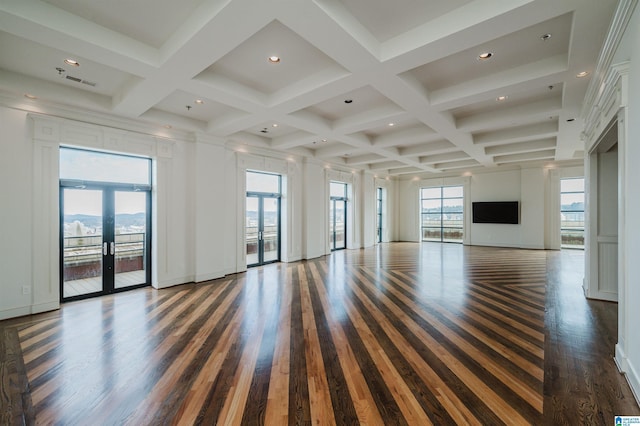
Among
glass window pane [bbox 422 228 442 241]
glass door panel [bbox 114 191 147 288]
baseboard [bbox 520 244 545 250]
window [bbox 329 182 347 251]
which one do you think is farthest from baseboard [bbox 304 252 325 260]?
baseboard [bbox 520 244 545 250]

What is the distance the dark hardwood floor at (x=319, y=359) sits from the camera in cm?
220

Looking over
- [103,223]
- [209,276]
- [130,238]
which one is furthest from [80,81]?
[209,276]

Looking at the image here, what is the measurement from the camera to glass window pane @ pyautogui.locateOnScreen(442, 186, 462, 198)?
13040mm

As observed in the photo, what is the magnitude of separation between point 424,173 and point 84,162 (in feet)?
41.6

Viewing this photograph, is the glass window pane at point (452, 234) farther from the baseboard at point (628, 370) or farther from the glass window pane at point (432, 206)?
the baseboard at point (628, 370)

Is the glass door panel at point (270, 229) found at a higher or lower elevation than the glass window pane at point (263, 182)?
lower

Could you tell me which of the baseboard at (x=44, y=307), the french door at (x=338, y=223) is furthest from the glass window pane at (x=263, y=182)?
the baseboard at (x=44, y=307)

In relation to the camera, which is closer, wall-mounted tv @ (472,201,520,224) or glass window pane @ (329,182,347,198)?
glass window pane @ (329,182,347,198)

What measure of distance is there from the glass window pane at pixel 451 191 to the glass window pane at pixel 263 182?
872cm

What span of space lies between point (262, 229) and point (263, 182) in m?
1.35

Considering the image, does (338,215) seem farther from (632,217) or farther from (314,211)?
(632,217)

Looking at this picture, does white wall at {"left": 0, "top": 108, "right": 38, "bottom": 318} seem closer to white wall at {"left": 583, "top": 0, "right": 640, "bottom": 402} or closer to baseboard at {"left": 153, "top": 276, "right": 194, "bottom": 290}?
baseboard at {"left": 153, "top": 276, "right": 194, "bottom": 290}

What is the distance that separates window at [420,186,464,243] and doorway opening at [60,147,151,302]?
12.0 meters

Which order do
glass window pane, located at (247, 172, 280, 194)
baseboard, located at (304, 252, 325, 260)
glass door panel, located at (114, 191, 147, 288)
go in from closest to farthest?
1. glass door panel, located at (114, 191, 147, 288)
2. glass window pane, located at (247, 172, 280, 194)
3. baseboard, located at (304, 252, 325, 260)
